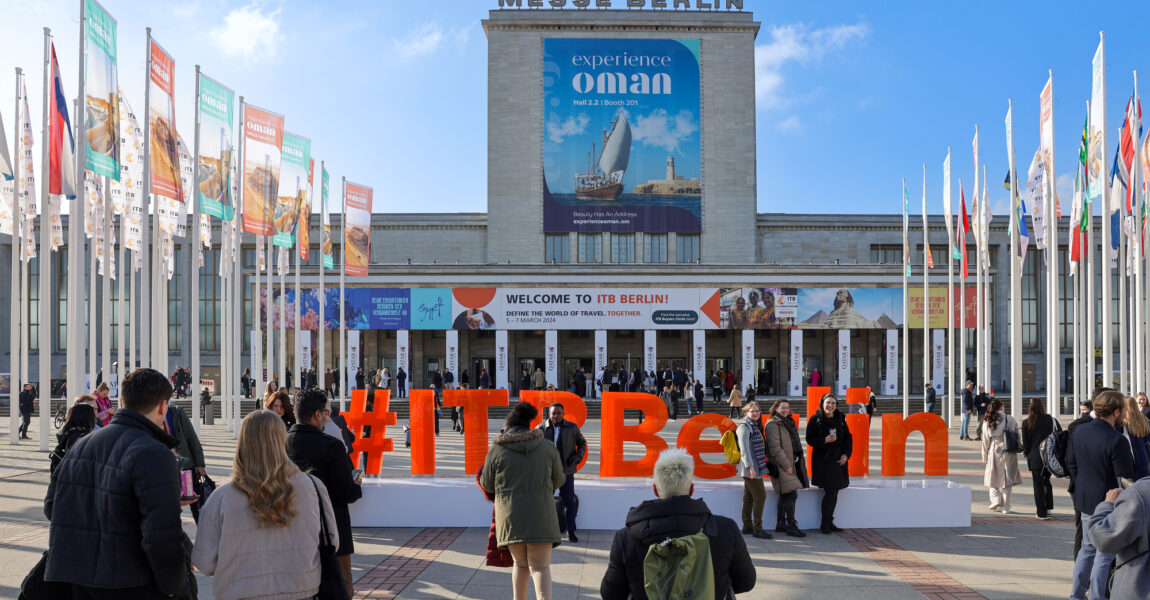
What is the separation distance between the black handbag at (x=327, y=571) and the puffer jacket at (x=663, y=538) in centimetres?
138

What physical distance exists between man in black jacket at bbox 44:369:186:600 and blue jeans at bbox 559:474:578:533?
656cm

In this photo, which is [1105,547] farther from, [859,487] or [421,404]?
[421,404]

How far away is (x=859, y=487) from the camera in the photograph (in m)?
11.7

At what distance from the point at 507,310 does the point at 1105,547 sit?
36865 mm

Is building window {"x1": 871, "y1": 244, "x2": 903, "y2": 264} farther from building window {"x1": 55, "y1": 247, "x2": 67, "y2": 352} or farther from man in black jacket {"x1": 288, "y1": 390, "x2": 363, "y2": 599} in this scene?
man in black jacket {"x1": 288, "y1": 390, "x2": 363, "y2": 599}

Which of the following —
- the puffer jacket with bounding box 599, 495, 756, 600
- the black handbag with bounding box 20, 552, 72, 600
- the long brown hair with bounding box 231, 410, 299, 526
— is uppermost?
the long brown hair with bounding box 231, 410, 299, 526

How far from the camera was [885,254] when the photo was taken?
170ft

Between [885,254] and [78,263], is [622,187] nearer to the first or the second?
[885,254]

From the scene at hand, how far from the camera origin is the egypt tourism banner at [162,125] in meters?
18.5

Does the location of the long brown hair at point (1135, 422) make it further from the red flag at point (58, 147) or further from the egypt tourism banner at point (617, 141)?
the egypt tourism banner at point (617, 141)

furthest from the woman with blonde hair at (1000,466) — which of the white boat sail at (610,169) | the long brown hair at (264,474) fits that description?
the white boat sail at (610,169)

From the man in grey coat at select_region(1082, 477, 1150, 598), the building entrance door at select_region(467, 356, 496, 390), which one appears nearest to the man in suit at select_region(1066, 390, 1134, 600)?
the man in grey coat at select_region(1082, 477, 1150, 598)

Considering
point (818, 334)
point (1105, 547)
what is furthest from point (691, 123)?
point (1105, 547)

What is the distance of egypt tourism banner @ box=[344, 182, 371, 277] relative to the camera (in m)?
29.2
